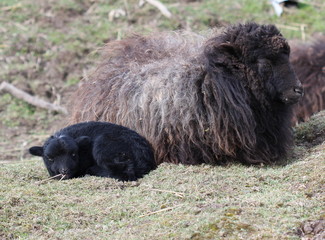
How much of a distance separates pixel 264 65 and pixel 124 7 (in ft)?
30.4

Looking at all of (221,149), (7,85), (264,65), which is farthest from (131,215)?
(7,85)

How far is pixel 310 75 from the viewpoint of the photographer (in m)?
12.0

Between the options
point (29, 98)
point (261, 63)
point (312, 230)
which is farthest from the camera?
point (29, 98)

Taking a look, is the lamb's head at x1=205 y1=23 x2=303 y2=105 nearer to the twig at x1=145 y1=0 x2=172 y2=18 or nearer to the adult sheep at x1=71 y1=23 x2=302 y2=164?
the adult sheep at x1=71 y1=23 x2=302 y2=164

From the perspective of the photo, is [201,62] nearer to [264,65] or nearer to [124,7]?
[264,65]

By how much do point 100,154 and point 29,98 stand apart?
6.55 meters

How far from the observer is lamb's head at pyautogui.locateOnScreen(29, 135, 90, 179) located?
23.4 feet

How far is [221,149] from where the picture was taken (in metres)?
7.67

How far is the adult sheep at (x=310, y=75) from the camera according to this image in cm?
1178

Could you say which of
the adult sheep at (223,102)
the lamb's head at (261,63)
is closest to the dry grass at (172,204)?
the adult sheep at (223,102)

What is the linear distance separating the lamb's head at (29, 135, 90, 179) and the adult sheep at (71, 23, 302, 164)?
3.66 ft

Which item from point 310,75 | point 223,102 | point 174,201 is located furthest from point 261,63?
point 310,75

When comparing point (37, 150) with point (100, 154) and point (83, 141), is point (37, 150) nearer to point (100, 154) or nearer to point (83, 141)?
point (83, 141)

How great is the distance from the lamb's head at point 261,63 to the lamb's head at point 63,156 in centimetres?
199
